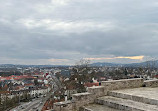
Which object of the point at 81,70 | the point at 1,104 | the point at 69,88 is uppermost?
the point at 81,70

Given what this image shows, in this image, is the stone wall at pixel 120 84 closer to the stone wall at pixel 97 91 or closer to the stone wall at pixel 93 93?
the stone wall at pixel 93 93

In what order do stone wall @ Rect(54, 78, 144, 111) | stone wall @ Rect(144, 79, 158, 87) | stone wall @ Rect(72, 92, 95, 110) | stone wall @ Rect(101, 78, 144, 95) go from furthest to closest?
stone wall @ Rect(144, 79, 158, 87) → stone wall @ Rect(101, 78, 144, 95) → stone wall @ Rect(72, 92, 95, 110) → stone wall @ Rect(54, 78, 144, 111)

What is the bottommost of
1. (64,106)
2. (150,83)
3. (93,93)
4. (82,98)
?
(64,106)

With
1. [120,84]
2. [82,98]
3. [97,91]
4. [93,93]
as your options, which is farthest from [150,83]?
[82,98]

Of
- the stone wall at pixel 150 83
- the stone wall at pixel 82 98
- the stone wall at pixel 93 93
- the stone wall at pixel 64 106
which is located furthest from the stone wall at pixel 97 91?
the stone wall at pixel 150 83

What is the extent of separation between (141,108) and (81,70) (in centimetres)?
2692

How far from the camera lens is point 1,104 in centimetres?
5050

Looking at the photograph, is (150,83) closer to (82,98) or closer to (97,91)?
(97,91)

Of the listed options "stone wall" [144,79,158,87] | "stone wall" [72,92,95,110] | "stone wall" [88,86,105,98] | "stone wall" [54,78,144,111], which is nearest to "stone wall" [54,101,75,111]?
"stone wall" [54,78,144,111]

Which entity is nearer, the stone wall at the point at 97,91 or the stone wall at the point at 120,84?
the stone wall at the point at 97,91

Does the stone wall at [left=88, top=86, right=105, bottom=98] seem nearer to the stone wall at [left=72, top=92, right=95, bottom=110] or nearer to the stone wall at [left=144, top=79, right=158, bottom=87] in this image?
the stone wall at [left=72, top=92, right=95, bottom=110]

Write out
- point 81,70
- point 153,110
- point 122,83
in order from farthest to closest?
point 81,70 → point 122,83 → point 153,110

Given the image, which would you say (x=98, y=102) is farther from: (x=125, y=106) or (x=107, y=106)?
(x=125, y=106)

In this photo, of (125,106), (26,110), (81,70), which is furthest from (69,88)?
(125,106)
